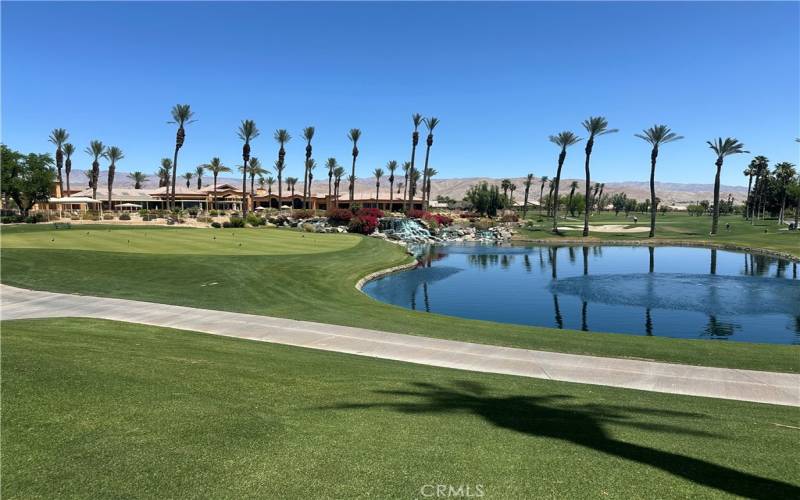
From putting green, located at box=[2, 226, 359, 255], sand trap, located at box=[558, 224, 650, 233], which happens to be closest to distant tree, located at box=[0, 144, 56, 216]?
putting green, located at box=[2, 226, 359, 255]

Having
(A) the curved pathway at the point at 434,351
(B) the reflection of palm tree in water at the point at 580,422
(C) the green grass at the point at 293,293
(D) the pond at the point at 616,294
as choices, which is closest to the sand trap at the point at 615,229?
(D) the pond at the point at 616,294

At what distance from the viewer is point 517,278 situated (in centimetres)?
3681

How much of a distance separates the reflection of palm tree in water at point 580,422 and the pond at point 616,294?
12.8 m

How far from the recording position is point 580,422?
7781mm

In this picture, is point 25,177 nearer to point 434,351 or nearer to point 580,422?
point 434,351

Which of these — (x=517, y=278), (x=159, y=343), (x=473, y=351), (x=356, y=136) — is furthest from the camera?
(x=356, y=136)

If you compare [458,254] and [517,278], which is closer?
[517,278]

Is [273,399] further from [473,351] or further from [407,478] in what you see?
[473,351]

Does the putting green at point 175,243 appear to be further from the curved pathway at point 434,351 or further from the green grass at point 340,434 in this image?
the green grass at point 340,434

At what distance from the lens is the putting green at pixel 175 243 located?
3075cm

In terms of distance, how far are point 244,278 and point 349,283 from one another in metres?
6.68

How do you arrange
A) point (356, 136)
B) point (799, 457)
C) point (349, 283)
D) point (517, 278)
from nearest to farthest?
point (799, 457) < point (349, 283) < point (517, 278) < point (356, 136)

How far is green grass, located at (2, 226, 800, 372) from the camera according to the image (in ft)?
48.7

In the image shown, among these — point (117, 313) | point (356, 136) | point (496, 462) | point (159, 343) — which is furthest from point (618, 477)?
point (356, 136)
